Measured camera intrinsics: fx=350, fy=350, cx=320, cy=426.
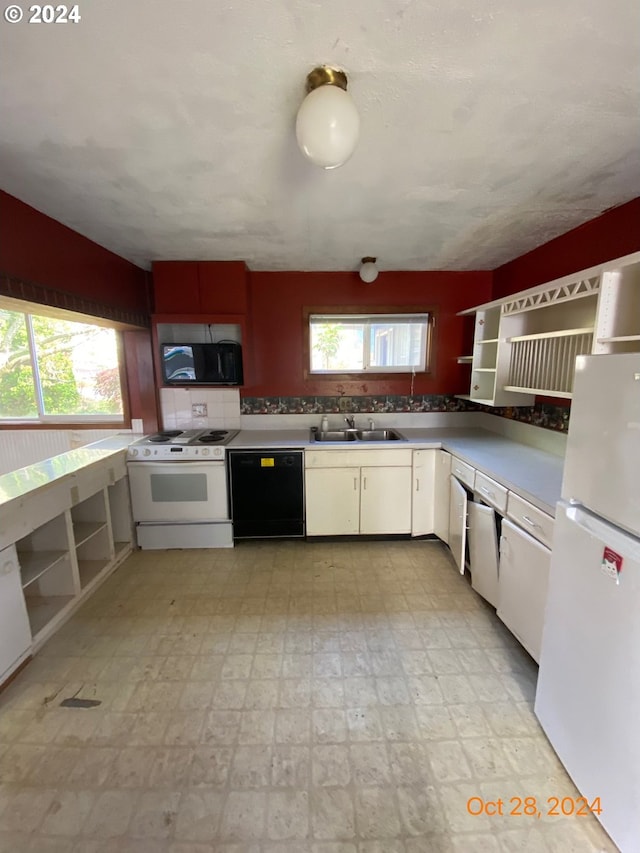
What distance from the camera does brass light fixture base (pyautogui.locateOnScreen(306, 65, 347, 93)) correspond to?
102 cm

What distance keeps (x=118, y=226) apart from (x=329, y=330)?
1824 mm

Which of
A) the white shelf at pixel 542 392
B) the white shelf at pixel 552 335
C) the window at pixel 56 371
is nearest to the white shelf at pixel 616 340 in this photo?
the white shelf at pixel 552 335

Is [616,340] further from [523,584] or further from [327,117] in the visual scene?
[327,117]

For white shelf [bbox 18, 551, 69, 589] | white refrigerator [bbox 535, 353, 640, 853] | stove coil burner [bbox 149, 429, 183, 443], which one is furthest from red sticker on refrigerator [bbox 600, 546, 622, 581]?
stove coil burner [bbox 149, 429, 183, 443]

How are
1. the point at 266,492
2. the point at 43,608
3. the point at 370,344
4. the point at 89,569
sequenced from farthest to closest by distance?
1. the point at 370,344
2. the point at 266,492
3. the point at 89,569
4. the point at 43,608

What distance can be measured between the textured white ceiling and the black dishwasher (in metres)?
1.65

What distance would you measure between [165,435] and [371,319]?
2177mm

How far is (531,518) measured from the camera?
169cm

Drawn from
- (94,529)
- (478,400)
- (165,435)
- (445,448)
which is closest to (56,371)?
(165,435)

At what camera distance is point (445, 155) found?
4.76ft

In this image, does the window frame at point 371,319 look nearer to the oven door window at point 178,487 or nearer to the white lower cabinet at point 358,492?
the white lower cabinet at point 358,492

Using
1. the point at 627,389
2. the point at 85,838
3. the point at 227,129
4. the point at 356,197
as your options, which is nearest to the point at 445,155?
the point at 356,197

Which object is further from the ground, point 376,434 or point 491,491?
point 376,434

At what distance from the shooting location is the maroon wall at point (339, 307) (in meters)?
3.26
